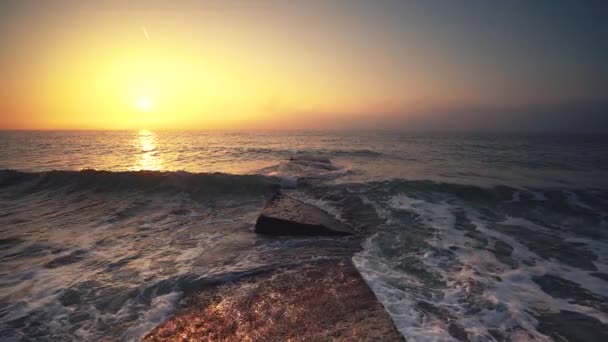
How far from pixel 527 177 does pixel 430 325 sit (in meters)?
17.6

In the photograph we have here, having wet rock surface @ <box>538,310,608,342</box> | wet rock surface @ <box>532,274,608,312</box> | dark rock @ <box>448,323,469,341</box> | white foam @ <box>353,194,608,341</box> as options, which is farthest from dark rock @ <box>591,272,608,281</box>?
dark rock @ <box>448,323,469,341</box>

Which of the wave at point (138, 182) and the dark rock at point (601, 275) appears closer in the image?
the dark rock at point (601, 275)

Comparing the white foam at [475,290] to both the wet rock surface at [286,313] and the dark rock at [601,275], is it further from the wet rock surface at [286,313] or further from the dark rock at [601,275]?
the wet rock surface at [286,313]

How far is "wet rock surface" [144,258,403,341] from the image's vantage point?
11.7ft

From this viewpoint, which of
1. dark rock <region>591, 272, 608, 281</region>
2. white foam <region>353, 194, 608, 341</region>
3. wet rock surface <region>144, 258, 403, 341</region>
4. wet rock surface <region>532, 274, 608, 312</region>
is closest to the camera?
wet rock surface <region>144, 258, 403, 341</region>

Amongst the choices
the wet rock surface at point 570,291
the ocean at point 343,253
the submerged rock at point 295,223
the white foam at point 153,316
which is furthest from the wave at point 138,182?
the wet rock surface at point 570,291

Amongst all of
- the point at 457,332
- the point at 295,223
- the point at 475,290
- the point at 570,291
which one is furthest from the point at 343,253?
the point at 570,291

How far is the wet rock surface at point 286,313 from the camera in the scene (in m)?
3.56

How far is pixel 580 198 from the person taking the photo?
12.6 meters

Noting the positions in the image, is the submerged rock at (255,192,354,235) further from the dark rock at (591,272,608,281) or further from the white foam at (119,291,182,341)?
the dark rock at (591,272,608,281)

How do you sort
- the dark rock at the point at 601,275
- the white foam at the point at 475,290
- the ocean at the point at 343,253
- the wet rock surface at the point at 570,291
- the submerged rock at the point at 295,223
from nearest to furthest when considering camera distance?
the white foam at the point at 475,290, the ocean at the point at 343,253, the wet rock surface at the point at 570,291, the dark rock at the point at 601,275, the submerged rock at the point at 295,223

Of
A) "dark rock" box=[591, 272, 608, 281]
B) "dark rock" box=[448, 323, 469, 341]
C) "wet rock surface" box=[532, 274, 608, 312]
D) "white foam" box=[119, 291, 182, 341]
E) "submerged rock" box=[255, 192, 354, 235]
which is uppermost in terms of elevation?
"submerged rock" box=[255, 192, 354, 235]

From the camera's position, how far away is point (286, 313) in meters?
3.98

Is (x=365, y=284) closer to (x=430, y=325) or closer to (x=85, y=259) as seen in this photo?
(x=430, y=325)
